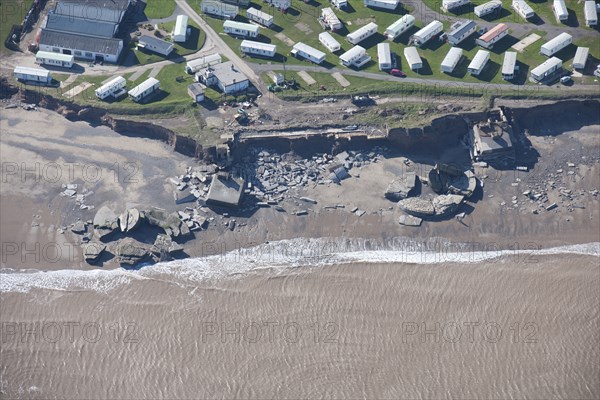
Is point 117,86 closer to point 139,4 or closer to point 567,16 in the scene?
point 139,4

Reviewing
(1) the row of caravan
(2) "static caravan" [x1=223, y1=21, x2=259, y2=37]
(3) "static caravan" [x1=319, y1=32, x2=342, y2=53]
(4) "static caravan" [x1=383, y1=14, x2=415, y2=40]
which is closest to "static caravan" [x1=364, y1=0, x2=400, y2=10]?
(4) "static caravan" [x1=383, y1=14, x2=415, y2=40]

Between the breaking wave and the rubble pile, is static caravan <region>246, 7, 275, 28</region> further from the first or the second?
the breaking wave

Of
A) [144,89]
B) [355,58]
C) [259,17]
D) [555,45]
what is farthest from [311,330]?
[555,45]

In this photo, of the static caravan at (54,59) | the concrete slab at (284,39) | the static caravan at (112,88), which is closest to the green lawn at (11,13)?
the static caravan at (54,59)

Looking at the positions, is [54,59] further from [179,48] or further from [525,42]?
[525,42]

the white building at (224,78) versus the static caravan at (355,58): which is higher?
the static caravan at (355,58)

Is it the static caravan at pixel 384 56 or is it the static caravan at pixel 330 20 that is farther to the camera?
the static caravan at pixel 330 20

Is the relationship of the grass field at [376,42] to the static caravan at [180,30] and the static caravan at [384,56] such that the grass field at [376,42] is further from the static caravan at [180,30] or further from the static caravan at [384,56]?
the static caravan at [180,30]
